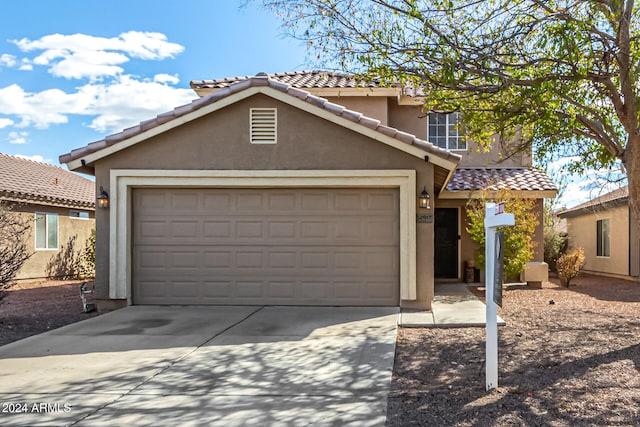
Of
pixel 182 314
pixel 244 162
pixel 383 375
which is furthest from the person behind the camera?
pixel 244 162

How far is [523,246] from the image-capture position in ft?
45.8

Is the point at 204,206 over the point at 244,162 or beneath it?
beneath

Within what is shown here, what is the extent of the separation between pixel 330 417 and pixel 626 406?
8.81 feet

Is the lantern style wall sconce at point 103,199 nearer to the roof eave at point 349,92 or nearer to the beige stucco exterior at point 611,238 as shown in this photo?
the roof eave at point 349,92

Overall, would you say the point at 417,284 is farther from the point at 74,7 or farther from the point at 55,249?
the point at 55,249

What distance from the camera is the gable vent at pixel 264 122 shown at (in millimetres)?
10648

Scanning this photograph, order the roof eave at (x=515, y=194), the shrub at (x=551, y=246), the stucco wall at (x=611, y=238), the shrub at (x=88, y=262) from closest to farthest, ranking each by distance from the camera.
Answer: the roof eave at (x=515, y=194) < the stucco wall at (x=611, y=238) < the shrub at (x=88, y=262) < the shrub at (x=551, y=246)

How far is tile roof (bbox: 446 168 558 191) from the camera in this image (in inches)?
579

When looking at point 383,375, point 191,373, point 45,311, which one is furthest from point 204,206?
point 383,375

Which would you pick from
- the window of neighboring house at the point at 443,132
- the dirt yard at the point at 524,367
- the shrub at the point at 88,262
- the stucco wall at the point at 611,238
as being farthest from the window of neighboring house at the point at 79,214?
the stucco wall at the point at 611,238

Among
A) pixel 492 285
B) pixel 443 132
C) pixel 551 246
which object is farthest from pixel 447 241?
pixel 492 285

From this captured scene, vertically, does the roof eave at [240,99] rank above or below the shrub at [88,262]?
above

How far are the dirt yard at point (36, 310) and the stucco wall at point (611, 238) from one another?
49.1 feet

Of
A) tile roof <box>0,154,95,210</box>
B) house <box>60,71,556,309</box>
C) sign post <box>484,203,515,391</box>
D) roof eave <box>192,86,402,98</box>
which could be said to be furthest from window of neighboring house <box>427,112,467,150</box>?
tile roof <box>0,154,95,210</box>
